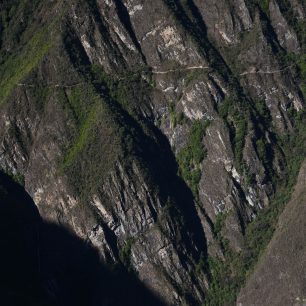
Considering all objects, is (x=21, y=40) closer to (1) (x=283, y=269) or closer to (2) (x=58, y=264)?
(2) (x=58, y=264)

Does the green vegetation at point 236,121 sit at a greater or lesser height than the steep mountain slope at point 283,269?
greater

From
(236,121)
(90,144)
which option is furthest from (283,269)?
(90,144)

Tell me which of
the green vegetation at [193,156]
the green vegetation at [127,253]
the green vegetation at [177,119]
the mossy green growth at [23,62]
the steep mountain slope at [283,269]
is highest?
the mossy green growth at [23,62]

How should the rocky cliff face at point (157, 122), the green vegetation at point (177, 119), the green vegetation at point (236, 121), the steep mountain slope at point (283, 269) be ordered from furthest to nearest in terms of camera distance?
the green vegetation at point (177, 119)
the green vegetation at point (236, 121)
the rocky cliff face at point (157, 122)
the steep mountain slope at point (283, 269)

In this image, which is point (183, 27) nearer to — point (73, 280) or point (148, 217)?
point (148, 217)

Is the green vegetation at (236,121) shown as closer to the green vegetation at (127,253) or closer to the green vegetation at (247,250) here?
the green vegetation at (247,250)

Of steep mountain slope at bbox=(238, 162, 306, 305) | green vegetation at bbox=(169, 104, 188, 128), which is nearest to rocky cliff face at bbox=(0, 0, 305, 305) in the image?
green vegetation at bbox=(169, 104, 188, 128)

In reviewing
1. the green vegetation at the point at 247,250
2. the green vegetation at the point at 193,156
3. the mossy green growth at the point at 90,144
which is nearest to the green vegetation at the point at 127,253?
the mossy green growth at the point at 90,144

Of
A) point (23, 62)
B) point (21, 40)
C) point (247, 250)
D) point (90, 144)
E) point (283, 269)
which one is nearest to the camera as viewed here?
point (283, 269)
